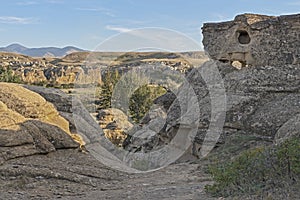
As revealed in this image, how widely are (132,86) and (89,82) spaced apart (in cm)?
324

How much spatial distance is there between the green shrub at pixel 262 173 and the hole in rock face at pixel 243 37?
31.2ft

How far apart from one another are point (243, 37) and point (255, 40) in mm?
953

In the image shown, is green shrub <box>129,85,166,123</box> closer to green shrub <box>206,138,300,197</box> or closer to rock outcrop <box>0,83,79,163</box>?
rock outcrop <box>0,83,79,163</box>

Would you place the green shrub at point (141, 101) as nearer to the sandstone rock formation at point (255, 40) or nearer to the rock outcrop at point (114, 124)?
the rock outcrop at point (114, 124)

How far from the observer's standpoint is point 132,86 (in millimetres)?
18297

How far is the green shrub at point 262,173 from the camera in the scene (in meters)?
6.56

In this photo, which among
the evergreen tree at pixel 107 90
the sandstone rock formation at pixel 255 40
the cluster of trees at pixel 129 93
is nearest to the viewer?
the sandstone rock formation at pixel 255 40

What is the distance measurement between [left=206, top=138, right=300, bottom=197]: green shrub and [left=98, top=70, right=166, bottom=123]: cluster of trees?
10.5 m

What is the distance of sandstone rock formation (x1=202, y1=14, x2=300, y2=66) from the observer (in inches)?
596

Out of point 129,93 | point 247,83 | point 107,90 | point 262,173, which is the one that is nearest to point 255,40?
point 247,83

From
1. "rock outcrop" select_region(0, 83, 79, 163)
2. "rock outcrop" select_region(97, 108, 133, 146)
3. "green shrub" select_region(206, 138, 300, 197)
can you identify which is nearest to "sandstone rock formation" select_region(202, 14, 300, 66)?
"rock outcrop" select_region(97, 108, 133, 146)

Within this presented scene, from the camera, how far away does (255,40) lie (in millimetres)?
15641

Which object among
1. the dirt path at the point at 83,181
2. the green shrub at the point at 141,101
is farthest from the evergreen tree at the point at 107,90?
the dirt path at the point at 83,181

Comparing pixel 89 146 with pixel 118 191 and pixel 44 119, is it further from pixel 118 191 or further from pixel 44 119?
pixel 118 191
